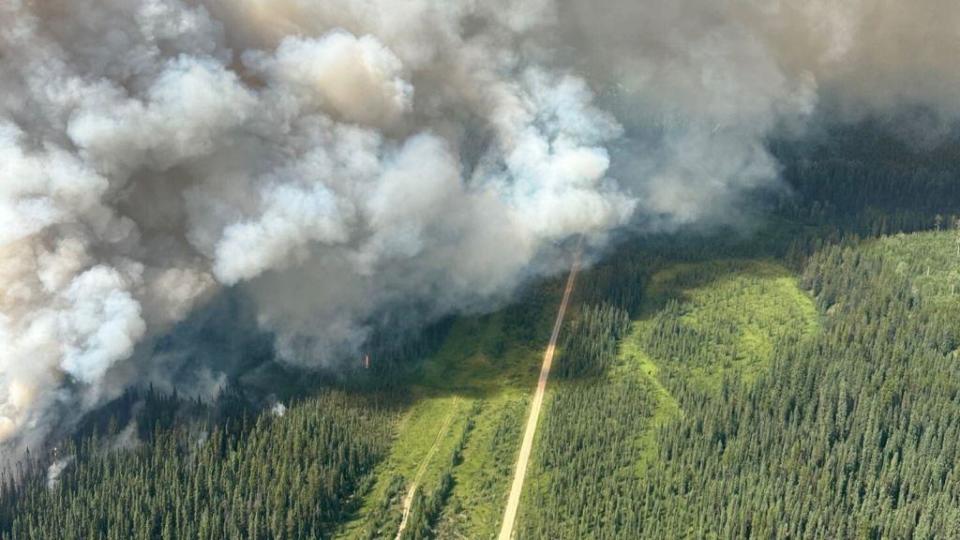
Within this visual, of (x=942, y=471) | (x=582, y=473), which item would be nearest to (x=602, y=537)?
(x=582, y=473)

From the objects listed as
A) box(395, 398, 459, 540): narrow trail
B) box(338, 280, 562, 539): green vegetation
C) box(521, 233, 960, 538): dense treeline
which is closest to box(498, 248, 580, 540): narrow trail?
box(338, 280, 562, 539): green vegetation

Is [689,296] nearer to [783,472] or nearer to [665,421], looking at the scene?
[665,421]

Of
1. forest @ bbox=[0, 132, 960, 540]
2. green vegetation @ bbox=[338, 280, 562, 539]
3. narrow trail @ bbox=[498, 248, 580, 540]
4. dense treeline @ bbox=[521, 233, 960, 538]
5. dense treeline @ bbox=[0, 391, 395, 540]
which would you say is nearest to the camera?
dense treeline @ bbox=[0, 391, 395, 540]

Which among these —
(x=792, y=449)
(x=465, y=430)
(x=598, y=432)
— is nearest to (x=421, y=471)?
(x=465, y=430)

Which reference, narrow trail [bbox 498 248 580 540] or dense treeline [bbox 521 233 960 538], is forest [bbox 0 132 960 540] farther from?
narrow trail [bbox 498 248 580 540]

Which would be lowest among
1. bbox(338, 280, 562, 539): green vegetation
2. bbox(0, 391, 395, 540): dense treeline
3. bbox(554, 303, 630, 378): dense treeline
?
bbox(0, 391, 395, 540): dense treeline

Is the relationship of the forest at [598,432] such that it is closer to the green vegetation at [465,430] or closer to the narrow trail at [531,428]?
the green vegetation at [465,430]
